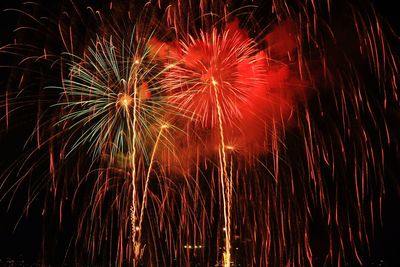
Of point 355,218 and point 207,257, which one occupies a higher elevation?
point 355,218

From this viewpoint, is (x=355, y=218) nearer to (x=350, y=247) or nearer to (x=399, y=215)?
(x=399, y=215)

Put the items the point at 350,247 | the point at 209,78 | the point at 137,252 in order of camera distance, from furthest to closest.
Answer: the point at 350,247
the point at 137,252
the point at 209,78

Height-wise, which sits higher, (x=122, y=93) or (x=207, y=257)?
(x=122, y=93)

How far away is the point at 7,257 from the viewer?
46062mm

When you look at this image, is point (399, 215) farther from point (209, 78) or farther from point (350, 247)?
point (209, 78)

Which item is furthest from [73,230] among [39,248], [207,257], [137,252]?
[137,252]

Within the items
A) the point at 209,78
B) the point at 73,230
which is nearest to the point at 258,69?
the point at 209,78

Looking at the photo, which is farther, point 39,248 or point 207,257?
point 39,248

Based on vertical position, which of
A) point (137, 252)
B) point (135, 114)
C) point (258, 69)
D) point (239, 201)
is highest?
point (258, 69)

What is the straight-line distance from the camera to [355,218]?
105ft

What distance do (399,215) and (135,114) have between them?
20.4 meters

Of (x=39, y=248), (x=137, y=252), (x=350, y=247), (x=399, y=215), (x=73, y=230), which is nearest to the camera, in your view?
(x=137, y=252)

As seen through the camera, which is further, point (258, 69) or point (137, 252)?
point (137, 252)

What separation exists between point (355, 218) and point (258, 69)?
23962mm
